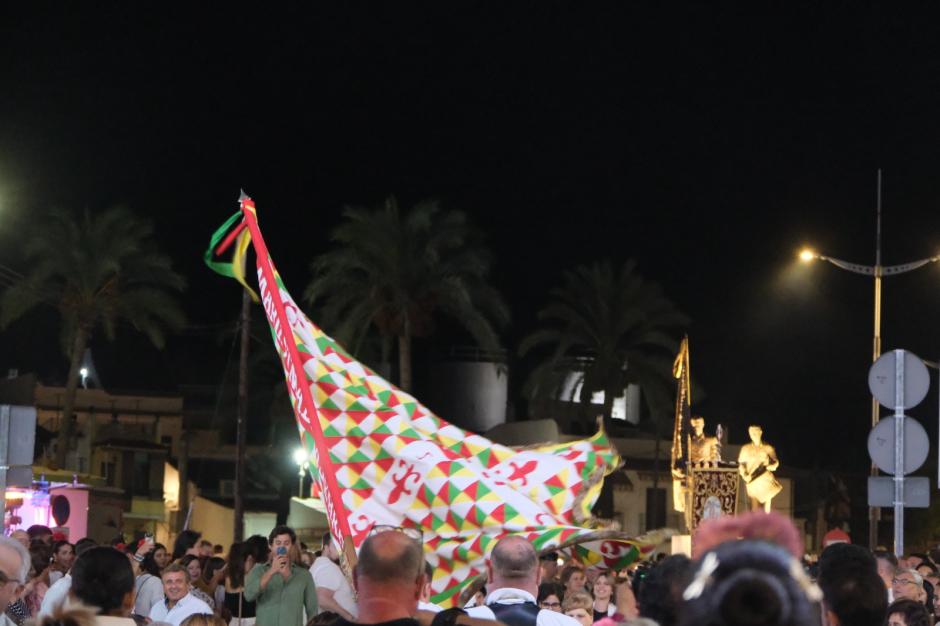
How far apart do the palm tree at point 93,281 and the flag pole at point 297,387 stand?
2899cm

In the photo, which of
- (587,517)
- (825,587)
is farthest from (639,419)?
(825,587)

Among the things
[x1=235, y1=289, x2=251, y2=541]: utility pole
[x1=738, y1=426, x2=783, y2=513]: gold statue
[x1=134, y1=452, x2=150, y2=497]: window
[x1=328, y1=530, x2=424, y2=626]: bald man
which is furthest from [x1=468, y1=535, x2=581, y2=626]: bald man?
[x1=134, y1=452, x2=150, y2=497]: window

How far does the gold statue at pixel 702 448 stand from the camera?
2898cm

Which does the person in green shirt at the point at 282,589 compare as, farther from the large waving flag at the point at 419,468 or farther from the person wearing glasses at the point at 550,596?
the large waving flag at the point at 419,468

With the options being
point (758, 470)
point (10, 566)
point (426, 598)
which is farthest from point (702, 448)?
point (10, 566)

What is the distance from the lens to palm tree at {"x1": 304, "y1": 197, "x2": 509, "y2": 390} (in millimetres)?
44062

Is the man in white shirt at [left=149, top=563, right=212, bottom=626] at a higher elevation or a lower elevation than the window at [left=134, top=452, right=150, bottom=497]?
higher

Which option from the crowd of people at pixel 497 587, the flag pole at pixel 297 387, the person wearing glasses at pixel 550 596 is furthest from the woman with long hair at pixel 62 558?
the person wearing glasses at pixel 550 596

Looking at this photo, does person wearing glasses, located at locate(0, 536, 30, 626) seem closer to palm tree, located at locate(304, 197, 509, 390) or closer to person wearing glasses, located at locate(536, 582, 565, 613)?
person wearing glasses, located at locate(536, 582, 565, 613)

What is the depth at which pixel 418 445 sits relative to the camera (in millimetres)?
16641

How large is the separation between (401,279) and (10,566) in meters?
37.2

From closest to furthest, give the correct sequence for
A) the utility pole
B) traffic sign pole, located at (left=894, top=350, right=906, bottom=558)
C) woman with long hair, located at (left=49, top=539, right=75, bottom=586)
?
1. traffic sign pole, located at (left=894, top=350, right=906, bottom=558)
2. woman with long hair, located at (left=49, top=539, right=75, bottom=586)
3. the utility pole

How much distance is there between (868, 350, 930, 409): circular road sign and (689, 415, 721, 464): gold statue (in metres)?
16.0

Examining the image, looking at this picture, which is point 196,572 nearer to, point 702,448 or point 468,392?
point 702,448
